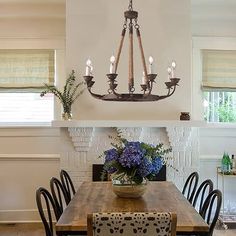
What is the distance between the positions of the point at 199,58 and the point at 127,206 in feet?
9.79

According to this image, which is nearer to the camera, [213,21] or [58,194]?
[58,194]

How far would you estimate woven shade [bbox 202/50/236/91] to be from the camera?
5.02 meters

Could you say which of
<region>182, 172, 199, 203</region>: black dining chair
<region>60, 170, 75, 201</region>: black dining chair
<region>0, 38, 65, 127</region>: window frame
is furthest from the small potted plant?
<region>182, 172, 199, 203</region>: black dining chair

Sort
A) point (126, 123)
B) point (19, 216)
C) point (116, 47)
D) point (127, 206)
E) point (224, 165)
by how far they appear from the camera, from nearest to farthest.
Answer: point (127, 206) → point (126, 123) → point (116, 47) → point (224, 165) → point (19, 216)

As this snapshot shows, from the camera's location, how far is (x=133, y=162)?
2.71 m

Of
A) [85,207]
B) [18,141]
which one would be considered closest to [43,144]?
[18,141]

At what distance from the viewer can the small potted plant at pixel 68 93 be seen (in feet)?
14.2

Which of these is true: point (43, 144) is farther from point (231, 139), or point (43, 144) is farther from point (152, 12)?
point (231, 139)

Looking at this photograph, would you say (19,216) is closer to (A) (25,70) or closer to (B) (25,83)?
(B) (25,83)

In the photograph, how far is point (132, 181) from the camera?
2.81 metres

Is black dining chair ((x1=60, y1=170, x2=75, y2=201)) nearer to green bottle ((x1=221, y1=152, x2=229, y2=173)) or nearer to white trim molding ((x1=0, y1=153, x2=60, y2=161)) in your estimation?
white trim molding ((x1=0, y1=153, x2=60, y2=161))

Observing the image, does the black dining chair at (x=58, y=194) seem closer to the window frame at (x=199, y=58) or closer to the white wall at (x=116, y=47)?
the white wall at (x=116, y=47)

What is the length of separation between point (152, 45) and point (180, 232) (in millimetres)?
2730

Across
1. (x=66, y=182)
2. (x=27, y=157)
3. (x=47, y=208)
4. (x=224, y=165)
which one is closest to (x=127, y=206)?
(x=47, y=208)
